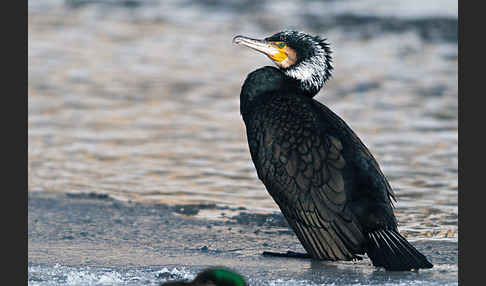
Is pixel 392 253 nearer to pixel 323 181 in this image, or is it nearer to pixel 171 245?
pixel 323 181

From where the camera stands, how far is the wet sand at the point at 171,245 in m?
5.87

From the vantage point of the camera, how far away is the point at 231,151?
977 centimetres

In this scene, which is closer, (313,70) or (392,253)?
(392,253)

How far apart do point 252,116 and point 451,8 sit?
11901 mm

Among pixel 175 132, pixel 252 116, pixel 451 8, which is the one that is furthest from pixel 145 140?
pixel 451 8

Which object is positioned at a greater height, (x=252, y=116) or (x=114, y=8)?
(x=114, y=8)

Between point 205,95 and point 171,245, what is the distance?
19.1 ft

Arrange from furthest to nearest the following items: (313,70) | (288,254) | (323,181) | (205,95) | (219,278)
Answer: (205,95) < (313,70) < (288,254) < (323,181) < (219,278)

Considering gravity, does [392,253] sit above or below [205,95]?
below

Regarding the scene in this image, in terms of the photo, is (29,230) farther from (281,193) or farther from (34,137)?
(34,137)

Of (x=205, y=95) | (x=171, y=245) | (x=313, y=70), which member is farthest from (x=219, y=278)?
(x=205, y=95)

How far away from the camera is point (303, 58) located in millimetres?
6730

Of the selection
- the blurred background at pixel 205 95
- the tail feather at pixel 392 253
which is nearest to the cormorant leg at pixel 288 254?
the tail feather at pixel 392 253

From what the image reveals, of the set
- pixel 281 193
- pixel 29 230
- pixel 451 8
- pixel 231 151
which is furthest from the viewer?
pixel 451 8
